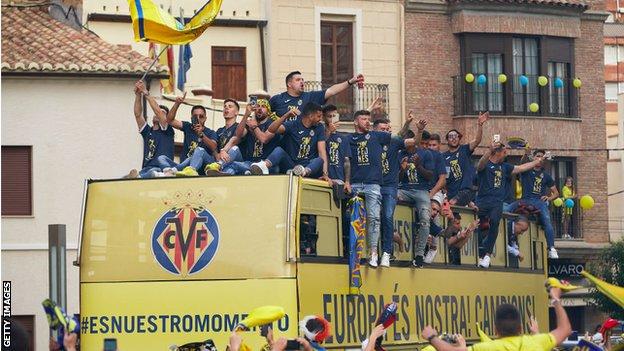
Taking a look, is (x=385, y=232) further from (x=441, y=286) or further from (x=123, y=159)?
(x=123, y=159)

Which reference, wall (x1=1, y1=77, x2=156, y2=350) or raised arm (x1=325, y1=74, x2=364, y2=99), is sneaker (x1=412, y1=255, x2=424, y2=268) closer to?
raised arm (x1=325, y1=74, x2=364, y2=99)

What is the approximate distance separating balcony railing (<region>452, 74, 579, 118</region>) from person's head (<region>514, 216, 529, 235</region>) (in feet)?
59.5

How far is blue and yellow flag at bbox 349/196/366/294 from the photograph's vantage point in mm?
17984

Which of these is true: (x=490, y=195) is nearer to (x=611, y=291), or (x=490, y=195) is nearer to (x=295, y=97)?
(x=295, y=97)

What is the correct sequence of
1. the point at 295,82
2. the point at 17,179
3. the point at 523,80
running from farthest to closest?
the point at 523,80 → the point at 17,179 → the point at 295,82

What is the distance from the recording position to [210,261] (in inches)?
683

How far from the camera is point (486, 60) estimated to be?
1690 inches

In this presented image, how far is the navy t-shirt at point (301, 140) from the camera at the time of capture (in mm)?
18609

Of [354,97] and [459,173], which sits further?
[354,97]

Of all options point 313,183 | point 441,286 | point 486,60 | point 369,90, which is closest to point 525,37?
point 486,60

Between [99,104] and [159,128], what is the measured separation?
1159cm

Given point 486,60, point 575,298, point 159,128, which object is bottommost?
point 575,298

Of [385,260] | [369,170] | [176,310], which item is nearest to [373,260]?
[385,260]

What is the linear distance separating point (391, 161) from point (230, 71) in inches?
823
